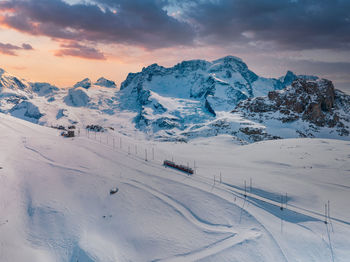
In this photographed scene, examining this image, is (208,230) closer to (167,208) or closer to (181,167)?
(167,208)

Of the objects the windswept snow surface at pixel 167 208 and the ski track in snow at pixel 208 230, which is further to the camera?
the windswept snow surface at pixel 167 208

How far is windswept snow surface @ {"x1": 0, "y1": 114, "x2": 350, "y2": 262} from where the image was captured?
4259 cm

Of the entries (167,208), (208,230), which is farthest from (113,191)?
(208,230)

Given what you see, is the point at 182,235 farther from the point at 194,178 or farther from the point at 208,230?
the point at 194,178

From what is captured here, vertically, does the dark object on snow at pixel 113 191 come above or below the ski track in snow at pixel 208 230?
above

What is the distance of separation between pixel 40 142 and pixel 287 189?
331 ft

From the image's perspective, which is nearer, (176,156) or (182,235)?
(182,235)

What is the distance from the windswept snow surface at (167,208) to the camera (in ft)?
140

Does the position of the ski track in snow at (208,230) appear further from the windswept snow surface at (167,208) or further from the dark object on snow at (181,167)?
the dark object on snow at (181,167)

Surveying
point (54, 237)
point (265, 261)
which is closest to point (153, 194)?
point (54, 237)

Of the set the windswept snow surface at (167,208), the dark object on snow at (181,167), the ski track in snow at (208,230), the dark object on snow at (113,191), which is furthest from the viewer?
the dark object on snow at (181,167)

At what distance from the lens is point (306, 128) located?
18412cm

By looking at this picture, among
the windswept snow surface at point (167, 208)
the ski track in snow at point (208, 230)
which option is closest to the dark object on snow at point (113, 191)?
the windswept snow surface at point (167, 208)

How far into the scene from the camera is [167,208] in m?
54.5
